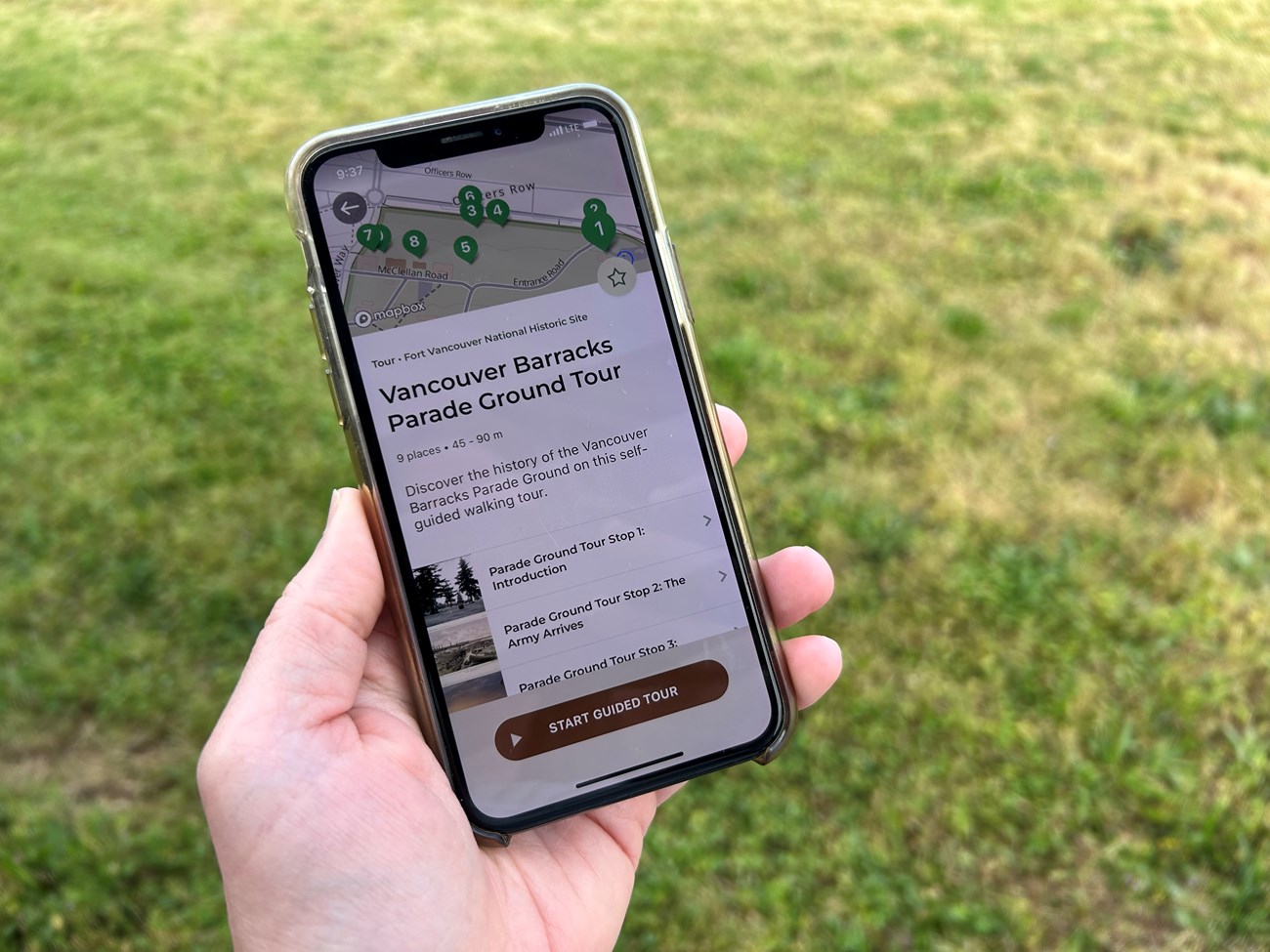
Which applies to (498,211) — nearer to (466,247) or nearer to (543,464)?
(466,247)

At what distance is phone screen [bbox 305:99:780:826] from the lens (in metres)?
1.82

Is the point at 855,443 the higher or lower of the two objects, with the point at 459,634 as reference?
lower

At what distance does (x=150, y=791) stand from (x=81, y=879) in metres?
0.31

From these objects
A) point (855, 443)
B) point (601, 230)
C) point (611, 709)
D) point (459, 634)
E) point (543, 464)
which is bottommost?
point (855, 443)

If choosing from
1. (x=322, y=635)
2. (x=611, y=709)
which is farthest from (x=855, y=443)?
(x=322, y=635)

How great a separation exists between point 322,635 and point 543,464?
52 cm

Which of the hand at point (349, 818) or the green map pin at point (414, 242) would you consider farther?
the green map pin at point (414, 242)

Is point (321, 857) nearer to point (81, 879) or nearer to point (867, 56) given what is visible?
point (81, 879)

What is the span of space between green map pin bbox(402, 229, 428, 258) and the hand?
1.64ft

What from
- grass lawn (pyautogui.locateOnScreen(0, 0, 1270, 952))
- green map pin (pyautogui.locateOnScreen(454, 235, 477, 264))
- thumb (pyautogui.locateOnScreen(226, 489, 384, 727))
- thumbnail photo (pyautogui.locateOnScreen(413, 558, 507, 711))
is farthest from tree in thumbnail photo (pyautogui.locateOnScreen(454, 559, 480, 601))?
grass lawn (pyautogui.locateOnScreen(0, 0, 1270, 952))

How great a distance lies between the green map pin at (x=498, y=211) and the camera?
188cm

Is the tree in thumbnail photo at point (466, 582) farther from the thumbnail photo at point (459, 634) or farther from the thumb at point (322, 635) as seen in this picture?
the thumb at point (322, 635)

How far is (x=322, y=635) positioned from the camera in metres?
1.70

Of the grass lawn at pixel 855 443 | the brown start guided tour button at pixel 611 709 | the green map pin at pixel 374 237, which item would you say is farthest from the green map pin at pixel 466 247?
the grass lawn at pixel 855 443
